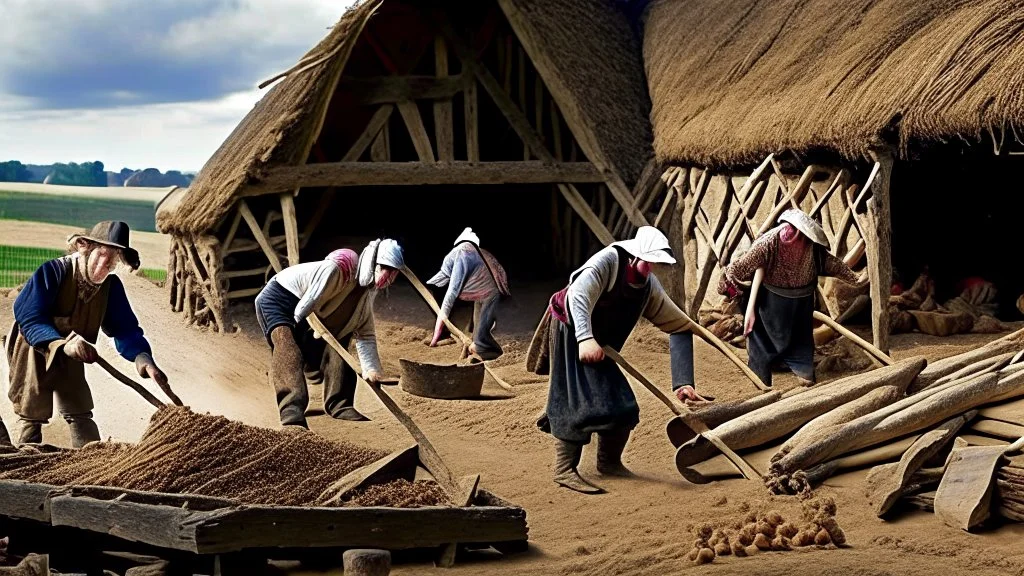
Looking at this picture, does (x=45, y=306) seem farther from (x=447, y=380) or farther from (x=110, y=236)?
(x=447, y=380)

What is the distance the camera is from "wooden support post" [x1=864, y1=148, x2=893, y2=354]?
10055 millimetres

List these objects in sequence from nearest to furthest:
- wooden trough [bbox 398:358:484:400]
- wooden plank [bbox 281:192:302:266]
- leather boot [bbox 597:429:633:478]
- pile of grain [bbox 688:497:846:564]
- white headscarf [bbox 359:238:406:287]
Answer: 1. pile of grain [bbox 688:497:846:564]
2. leather boot [bbox 597:429:633:478]
3. white headscarf [bbox 359:238:406:287]
4. wooden trough [bbox 398:358:484:400]
5. wooden plank [bbox 281:192:302:266]

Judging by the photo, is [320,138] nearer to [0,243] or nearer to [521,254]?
[521,254]

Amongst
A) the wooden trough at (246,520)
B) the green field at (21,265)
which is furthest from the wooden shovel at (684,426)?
the green field at (21,265)

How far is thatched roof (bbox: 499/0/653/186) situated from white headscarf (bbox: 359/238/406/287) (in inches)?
244

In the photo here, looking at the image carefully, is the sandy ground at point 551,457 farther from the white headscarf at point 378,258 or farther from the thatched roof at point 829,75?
the thatched roof at point 829,75

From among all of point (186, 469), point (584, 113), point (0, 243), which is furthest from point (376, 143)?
point (0, 243)

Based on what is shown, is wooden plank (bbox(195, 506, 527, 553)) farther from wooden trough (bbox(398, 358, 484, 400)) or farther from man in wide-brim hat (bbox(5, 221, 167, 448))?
wooden trough (bbox(398, 358, 484, 400))

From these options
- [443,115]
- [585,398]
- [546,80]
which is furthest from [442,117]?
[585,398]

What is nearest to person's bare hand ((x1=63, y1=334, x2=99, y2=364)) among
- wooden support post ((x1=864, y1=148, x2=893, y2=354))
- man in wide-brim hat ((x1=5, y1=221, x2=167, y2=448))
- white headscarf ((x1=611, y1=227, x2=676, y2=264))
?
man in wide-brim hat ((x1=5, y1=221, x2=167, y2=448))

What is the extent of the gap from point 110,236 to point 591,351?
2643mm

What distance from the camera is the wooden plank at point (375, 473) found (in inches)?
222

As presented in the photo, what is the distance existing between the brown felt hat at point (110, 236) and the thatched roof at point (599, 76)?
746 centimetres

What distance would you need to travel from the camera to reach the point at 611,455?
7.48 metres
